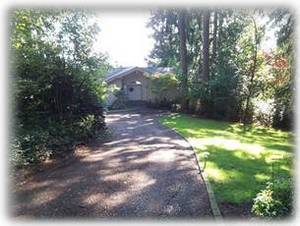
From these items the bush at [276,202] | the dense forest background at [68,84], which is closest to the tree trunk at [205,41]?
the dense forest background at [68,84]

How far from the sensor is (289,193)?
605 cm

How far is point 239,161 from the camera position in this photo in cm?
1121

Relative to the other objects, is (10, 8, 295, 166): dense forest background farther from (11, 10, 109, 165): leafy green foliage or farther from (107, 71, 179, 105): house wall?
(107, 71, 179, 105): house wall

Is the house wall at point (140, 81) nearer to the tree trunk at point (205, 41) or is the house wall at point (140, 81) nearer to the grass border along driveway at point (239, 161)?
the tree trunk at point (205, 41)

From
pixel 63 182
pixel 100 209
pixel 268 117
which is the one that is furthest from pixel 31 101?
pixel 268 117

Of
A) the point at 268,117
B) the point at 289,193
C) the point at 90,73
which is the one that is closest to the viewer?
the point at 289,193

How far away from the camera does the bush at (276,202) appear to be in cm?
571

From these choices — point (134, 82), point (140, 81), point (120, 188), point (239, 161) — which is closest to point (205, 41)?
point (140, 81)

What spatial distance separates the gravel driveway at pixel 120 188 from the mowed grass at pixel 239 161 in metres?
0.51

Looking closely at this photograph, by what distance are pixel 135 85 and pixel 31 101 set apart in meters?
25.4

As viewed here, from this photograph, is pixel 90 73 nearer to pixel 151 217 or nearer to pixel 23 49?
pixel 23 49

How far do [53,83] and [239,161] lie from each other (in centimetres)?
695

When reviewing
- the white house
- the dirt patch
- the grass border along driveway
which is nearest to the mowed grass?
the grass border along driveway

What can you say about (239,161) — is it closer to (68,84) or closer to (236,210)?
(236,210)
